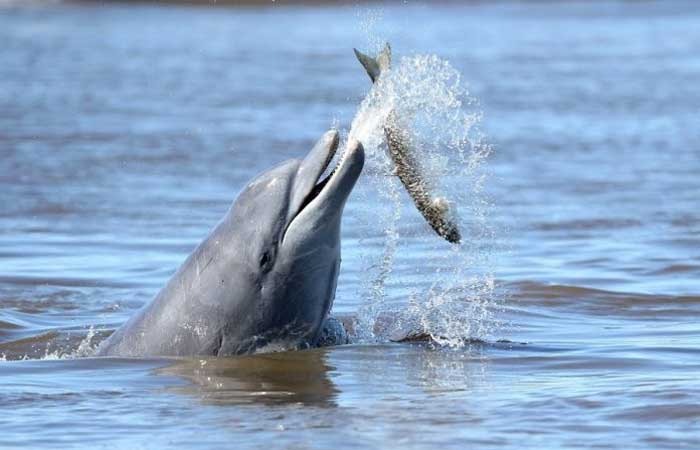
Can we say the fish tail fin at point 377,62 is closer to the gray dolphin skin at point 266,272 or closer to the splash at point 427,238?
the splash at point 427,238

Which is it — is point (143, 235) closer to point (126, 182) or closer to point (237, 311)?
point (126, 182)

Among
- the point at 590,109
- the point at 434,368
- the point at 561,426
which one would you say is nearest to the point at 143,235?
the point at 434,368

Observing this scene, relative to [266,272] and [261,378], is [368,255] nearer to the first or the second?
[261,378]

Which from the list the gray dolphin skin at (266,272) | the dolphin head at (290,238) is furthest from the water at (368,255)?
the dolphin head at (290,238)

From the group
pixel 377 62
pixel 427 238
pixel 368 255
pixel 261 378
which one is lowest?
pixel 261 378

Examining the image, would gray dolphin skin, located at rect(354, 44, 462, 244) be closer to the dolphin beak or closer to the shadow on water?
the dolphin beak

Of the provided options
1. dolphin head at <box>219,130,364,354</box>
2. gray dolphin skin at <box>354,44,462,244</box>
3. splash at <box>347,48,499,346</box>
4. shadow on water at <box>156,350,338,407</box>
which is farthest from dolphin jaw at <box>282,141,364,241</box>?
shadow on water at <box>156,350,338,407</box>

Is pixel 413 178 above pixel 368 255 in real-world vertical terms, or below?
above

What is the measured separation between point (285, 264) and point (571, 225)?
7.10m

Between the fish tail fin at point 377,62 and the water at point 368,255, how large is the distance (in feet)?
3.38

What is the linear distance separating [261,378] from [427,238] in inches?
218

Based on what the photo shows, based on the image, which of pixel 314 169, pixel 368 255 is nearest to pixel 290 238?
pixel 314 169

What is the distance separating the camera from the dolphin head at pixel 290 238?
7.36 meters

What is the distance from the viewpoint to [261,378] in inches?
302
